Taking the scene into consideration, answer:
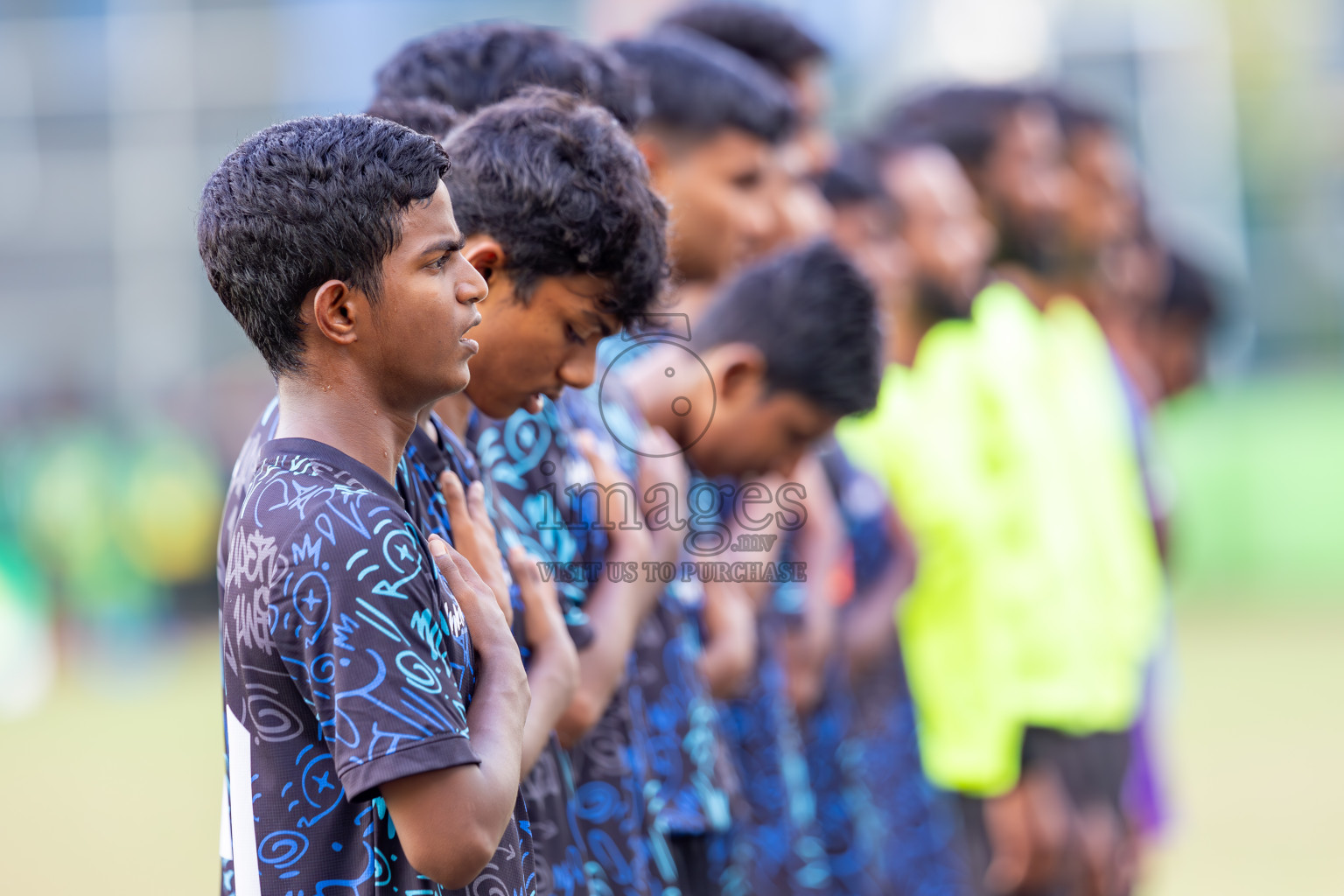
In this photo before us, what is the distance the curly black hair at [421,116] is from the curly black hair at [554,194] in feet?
0.44

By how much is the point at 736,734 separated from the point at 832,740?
641 millimetres

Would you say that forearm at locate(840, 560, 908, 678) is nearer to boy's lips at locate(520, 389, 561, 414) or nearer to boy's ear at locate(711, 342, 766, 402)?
boy's ear at locate(711, 342, 766, 402)

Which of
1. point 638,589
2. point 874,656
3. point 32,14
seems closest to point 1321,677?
point 874,656

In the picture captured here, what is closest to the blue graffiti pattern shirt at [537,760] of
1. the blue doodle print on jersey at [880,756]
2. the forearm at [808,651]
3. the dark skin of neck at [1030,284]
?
the forearm at [808,651]

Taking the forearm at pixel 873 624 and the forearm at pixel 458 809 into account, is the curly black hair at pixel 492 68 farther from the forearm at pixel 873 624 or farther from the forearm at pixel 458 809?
the forearm at pixel 873 624

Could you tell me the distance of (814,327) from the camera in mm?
3016

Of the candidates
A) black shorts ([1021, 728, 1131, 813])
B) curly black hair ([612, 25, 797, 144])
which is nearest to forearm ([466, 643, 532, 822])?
curly black hair ([612, 25, 797, 144])

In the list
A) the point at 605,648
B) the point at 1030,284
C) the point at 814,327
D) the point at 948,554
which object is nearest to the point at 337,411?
the point at 605,648

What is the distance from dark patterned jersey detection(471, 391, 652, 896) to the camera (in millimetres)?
2184

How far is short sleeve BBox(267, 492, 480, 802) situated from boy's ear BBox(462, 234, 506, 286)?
0.58m

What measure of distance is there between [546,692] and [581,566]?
475 mm

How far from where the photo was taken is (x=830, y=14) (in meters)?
15.8

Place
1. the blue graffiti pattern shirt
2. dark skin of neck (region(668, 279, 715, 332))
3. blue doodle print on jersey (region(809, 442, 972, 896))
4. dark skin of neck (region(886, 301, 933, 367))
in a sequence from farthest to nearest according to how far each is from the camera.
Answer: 1. dark skin of neck (region(886, 301, 933, 367))
2. blue doodle print on jersey (region(809, 442, 972, 896))
3. dark skin of neck (region(668, 279, 715, 332))
4. the blue graffiti pattern shirt

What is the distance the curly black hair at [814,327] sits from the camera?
2.98m
